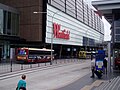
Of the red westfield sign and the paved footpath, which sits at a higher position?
the red westfield sign

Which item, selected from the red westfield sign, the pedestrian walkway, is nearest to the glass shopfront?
the red westfield sign

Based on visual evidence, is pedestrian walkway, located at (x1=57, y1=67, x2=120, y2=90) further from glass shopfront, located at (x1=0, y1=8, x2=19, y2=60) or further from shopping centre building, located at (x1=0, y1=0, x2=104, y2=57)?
glass shopfront, located at (x1=0, y1=8, x2=19, y2=60)

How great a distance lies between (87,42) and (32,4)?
2260 inches

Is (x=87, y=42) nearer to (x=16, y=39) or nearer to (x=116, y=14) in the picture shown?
(x=16, y=39)

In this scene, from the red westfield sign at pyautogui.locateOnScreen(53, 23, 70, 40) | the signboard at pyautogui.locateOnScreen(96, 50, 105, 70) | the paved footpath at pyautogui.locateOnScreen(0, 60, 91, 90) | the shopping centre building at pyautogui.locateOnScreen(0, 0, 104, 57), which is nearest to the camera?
the paved footpath at pyautogui.locateOnScreen(0, 60, 91, 90)

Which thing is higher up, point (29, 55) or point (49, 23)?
point (49, 23)

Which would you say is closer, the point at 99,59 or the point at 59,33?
the point at 99,59

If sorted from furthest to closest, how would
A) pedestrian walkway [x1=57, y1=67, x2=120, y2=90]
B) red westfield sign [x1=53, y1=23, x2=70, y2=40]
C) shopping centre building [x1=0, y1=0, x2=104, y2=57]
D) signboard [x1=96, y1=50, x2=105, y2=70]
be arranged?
red westfield sign [x1=53, y1=23, x2=70, y2=40] → shopping centre building [x1=0, y1=0, x2=104, y2=57] → signboard [x1=96, y1=50, x2=105, y2=70] → pedestrian walkway [x1=57, y1=67, x2=120, y2=90]

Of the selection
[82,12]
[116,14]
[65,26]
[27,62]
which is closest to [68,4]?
[65,26]

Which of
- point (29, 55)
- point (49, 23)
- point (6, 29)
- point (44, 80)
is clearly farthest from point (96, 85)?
point (49, 23)

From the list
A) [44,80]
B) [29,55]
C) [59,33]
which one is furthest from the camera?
[59,33]

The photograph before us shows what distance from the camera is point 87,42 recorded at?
390 feet

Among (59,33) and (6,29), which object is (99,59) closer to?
(6,29)

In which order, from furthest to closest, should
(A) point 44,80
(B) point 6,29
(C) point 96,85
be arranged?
(B) point 6,29, (A) point 44,80, (C) point 96,85
